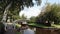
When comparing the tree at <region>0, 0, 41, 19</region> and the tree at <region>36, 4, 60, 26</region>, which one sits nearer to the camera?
the tree at <region>0, 0, 41, 19</region>

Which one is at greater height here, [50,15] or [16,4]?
[16,4]

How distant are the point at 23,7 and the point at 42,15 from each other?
6.93 metres

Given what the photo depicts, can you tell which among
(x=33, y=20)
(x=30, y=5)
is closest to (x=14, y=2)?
(x=30, y=5)

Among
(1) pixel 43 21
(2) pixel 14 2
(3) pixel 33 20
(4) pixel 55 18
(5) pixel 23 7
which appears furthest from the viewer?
(3) pixel 33 20

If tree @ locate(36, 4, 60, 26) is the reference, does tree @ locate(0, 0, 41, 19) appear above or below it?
above

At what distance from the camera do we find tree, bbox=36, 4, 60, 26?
24.3 metres

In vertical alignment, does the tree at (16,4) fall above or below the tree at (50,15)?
above

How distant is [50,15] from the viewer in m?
24.5

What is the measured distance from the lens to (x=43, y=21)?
87.7 feet

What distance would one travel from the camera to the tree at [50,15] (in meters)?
24.3

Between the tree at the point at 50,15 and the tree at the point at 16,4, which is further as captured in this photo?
the tree at the point at 50,15

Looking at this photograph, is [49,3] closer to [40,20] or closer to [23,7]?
[40,20]

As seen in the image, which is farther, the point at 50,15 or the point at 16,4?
the point at 50,15

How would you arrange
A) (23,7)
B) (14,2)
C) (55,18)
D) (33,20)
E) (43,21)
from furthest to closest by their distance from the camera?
(33,20) → (43,21) → (55,18) → (23,7) → (14,2)
